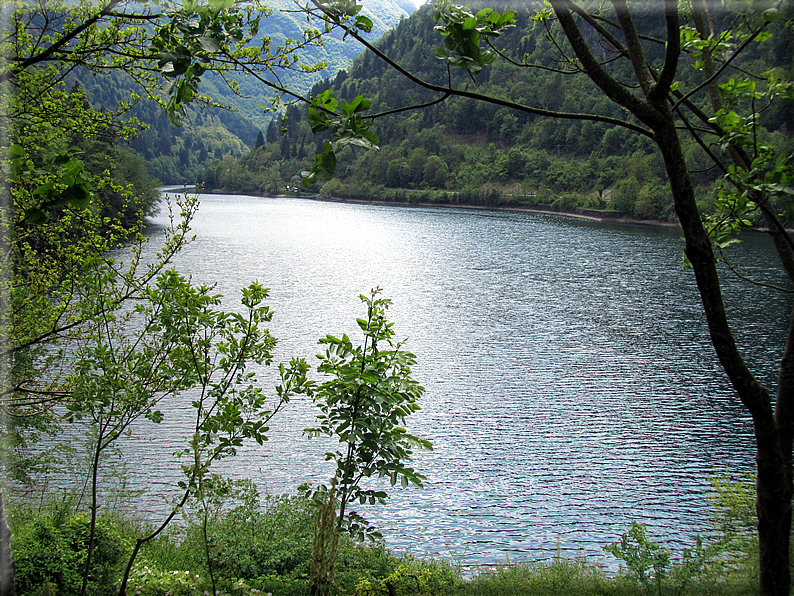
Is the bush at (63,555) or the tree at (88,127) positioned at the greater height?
the tree at (88,127)

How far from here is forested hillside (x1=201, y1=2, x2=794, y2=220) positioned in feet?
323

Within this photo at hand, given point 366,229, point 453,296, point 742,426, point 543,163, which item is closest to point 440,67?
point 543,163

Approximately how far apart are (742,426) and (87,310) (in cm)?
1709

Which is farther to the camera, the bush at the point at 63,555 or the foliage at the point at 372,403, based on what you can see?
the bush at the point at 63,555

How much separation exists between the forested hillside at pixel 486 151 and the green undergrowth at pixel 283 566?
79231 millimetres

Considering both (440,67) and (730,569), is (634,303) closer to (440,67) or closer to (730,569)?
(730,569)

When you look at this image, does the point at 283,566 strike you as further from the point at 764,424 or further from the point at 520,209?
the point at 520,209

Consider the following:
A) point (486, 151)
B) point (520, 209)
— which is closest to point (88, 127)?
point (520, 209)

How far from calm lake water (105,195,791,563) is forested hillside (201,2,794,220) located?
52.8m

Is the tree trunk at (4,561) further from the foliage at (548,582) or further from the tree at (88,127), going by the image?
the foliage at (548,582)

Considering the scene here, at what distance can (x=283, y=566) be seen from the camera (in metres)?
6.53

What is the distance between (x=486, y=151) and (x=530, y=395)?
12562 centimetres

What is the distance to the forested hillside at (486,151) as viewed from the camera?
98.5 metres

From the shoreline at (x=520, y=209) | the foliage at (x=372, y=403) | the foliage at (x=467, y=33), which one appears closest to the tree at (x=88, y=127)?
the foliage at (x=467, y=33)
